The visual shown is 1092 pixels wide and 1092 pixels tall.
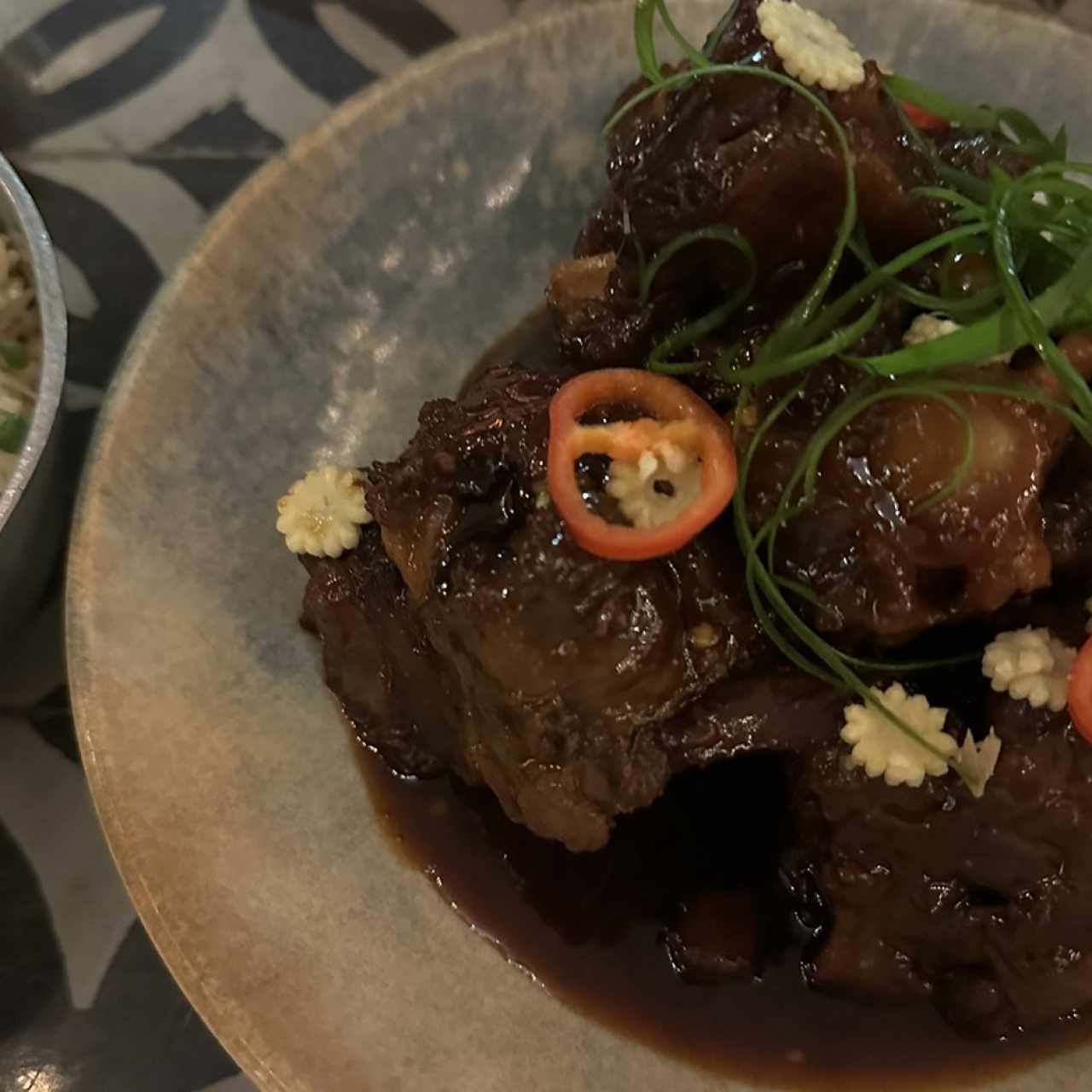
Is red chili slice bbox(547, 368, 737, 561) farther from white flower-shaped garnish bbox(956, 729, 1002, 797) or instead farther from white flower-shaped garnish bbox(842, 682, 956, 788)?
white flower-shaped garnish bbox(956, 729, 1002, 797)

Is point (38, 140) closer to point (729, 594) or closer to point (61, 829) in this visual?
point (61, 829)

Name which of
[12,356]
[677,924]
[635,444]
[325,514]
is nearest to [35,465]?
[12,356]

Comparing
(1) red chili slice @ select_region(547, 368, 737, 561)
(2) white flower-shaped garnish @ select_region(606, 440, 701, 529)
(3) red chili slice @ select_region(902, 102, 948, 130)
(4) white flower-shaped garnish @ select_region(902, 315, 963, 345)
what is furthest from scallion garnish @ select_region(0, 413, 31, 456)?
(3) red chili slice @ select_region(902, 102, 948, 130)

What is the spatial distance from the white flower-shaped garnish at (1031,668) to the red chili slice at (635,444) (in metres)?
0.58

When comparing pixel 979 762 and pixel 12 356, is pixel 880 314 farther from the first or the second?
pixel 12 356

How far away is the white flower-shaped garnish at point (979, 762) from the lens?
6.41 feet

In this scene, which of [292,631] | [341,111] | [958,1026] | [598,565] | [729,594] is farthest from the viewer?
[341,111]

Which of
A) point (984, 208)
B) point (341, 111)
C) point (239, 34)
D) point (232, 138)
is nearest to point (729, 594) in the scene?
point (984, 208)

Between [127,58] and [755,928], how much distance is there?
2.95m

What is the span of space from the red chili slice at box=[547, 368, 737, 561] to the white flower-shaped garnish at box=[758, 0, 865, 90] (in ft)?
1.78

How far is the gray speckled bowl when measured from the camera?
2080 millimetres

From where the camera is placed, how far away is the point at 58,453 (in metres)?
2.54

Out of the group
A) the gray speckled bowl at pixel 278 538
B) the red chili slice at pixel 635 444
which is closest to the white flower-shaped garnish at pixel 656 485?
the red chili slice at pixel 635 444

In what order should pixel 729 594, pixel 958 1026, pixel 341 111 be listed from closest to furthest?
pixel 729 594
pixel 958 1026
pixel 341 111
